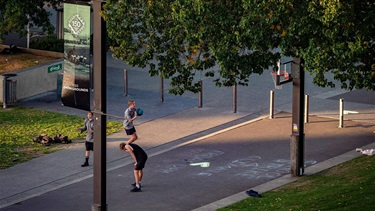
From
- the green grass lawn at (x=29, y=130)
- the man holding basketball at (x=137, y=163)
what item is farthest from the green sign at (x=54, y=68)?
the man holding basketball at (x=137, y=163)

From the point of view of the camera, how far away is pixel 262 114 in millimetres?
27266

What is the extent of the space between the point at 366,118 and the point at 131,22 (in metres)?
10.4

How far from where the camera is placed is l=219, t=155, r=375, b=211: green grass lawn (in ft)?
Answer: 58.9

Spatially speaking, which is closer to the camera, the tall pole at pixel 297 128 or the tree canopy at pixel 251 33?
the tree canopy at pixel 251 33

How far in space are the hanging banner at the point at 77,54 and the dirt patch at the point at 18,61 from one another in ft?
50.7

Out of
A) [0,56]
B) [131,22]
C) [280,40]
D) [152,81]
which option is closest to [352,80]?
[280,40]

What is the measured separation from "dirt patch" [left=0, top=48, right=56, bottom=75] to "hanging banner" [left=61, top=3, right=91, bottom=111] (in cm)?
1547

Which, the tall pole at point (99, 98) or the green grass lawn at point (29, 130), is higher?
the tall pole at point (99, 98)

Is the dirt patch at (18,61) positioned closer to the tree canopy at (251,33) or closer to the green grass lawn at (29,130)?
the green grass lawn at (29,130)

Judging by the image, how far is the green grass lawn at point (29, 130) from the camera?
23500 mm

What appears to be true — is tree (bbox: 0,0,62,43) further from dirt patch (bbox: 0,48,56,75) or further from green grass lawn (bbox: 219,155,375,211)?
green grass lawn (bbox: 219,155,375,211)

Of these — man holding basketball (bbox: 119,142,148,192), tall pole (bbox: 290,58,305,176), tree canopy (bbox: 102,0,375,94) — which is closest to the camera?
tree canopy (bbox: 102,0,375,94)

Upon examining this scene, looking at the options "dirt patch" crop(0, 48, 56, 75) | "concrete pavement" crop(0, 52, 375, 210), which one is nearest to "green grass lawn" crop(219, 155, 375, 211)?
"concrete pavement" crop(0, 52, 375, 210)

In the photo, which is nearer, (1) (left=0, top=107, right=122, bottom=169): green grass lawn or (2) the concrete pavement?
(2) the concrete pavement
